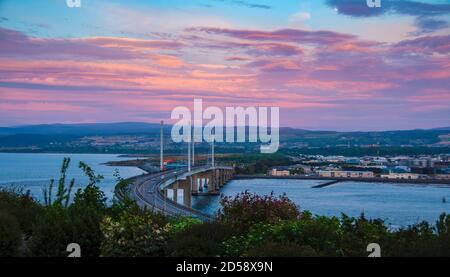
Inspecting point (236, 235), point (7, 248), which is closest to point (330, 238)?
point (236, 235)

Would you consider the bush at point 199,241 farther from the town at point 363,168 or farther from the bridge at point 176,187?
the town at point 363,168

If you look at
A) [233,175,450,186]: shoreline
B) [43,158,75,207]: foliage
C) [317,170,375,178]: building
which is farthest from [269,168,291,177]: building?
[43,158,75,207]: foliage

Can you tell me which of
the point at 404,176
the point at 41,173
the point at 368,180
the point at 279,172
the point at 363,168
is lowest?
the point at 368,180

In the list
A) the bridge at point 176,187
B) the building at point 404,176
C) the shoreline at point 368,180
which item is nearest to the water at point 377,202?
the shoreline at point 368,180

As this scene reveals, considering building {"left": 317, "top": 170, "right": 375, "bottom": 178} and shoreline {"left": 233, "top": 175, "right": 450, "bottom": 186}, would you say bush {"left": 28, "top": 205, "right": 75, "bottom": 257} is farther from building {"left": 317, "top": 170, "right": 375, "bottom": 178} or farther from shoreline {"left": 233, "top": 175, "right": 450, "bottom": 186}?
building {"left": 317, "top": 170, "right": 375, "bottom": 178}

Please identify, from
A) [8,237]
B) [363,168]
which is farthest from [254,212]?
[363,168]

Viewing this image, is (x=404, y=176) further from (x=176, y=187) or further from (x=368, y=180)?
(x=176, y=187)
